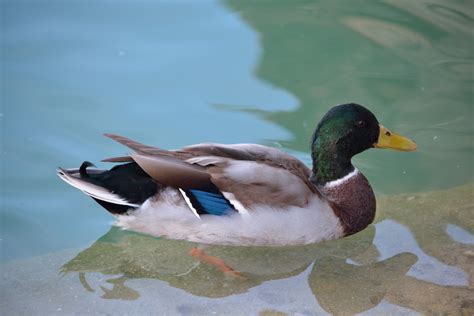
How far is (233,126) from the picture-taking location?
5.73 metres

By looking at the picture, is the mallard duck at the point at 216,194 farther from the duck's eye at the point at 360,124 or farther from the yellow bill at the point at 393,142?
the yellow bill at the point at 393,142

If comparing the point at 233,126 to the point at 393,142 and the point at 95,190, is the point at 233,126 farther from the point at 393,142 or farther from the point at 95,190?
the point at 95,190

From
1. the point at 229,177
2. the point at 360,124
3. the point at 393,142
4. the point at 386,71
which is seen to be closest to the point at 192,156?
the point at 229,177

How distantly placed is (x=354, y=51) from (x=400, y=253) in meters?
2.54

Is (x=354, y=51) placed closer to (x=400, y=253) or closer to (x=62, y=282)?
(x=400, y=253)

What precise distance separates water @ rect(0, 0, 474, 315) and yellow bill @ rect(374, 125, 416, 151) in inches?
16.0

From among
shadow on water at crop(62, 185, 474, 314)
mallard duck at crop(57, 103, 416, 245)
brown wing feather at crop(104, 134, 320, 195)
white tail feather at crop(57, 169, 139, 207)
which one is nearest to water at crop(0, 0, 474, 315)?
shadow on water at crop(62, 185, 474, 314)

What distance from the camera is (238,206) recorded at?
4.38m

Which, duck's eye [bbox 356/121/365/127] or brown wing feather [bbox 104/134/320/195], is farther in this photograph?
duck's eye [bbox 356/121/365/127]

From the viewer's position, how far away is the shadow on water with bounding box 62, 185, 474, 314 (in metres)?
4.12

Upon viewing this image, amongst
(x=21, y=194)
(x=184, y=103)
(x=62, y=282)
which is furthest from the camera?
(x=184, y=103)

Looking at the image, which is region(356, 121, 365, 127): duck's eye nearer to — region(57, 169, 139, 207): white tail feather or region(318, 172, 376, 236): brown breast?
region(318, 172, 376, 236): brown breast

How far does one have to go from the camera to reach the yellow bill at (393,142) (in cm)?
479

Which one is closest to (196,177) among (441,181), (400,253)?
(400,253)
